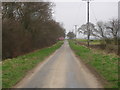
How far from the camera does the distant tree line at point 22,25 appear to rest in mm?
28466

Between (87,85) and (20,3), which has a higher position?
(20,3)

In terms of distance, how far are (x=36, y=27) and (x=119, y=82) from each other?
3284cm

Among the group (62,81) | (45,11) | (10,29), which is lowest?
(62,81)

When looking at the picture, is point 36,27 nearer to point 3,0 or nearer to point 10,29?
point 3,0

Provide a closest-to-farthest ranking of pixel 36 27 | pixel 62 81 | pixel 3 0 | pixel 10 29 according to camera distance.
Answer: pixel 62 81 < pixel 10 29 < pixel 3 0 < pixel 36 27

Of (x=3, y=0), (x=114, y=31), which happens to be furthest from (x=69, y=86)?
(x=114, y=31)

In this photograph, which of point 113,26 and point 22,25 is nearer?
point 22,25

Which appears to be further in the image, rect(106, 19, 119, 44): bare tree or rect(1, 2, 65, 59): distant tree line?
rect(106, 19, 119, 44): bare tree

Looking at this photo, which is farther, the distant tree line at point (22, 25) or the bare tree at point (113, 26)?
the bare tree at point (113, 26)

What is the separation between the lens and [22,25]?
38.5m

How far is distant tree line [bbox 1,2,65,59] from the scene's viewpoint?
28466 millimetres

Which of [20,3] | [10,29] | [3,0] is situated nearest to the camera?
[10,29]

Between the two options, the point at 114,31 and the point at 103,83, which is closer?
the point at 103,83

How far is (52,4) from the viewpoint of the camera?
48719 mm
